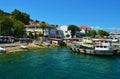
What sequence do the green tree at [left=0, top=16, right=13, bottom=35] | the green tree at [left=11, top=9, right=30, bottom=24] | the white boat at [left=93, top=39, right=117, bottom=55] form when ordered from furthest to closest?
the green tree at [left=11, top=9, right=30, bottom=24] → the green tree at [left=0, top=16, right=13, bottom=35] → the white boat at [left=93, top=39, right=117, bottom=55]

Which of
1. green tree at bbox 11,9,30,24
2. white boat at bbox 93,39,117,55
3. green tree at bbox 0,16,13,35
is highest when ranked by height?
green tree at bbox 11,9,30,24

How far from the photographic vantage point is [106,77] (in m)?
56.8

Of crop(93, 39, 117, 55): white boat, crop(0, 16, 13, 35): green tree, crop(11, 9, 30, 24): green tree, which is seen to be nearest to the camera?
crop(93, 39, 117, 55): white boat

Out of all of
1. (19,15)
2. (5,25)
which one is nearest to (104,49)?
(5,25)

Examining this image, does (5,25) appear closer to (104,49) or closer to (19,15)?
(19,15)

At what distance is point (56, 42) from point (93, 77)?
103m

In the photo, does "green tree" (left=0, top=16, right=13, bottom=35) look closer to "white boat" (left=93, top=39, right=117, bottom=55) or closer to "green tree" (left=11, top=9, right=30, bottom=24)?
"green tree" (left=11, top=9, right=30, bottom=24)

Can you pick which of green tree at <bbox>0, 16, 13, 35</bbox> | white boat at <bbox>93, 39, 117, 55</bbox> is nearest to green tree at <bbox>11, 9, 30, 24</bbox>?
green tree at <bbox>0, 16, 13, 35</bbox>

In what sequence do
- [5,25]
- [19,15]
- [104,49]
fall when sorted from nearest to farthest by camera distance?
[104,49]
[5,25]
[19,15]

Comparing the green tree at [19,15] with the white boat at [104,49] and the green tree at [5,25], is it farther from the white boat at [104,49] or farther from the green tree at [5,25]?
the white boat at [104,49]

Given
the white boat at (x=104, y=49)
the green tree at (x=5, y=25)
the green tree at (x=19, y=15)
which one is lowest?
the white boat at (x=104, y=49)

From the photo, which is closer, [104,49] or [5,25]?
[104,49]

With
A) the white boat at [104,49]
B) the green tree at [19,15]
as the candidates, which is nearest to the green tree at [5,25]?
the green tree at [19,15]

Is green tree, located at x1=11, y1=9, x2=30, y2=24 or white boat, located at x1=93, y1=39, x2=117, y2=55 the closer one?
white boat, located at x1=93, y1=39, x2=117, y2=55
